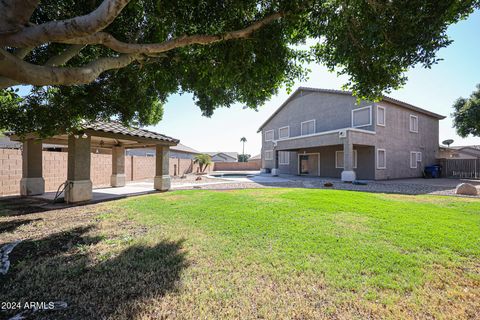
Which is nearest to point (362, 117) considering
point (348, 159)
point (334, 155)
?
point (334, 155)

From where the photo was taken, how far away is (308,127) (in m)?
23.8

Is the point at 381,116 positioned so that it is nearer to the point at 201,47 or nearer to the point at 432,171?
the point at 432,171

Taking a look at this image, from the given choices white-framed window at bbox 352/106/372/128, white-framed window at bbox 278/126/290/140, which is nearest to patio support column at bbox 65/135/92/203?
white-framed window at bbox 352/106/372/128

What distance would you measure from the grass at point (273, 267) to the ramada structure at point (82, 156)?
4251 mm

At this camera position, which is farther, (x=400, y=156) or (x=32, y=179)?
(x=400, y=156)

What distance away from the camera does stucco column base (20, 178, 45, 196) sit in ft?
34.4

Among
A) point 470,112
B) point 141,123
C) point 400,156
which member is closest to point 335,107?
point 400,156

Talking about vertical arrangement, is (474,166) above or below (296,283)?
above

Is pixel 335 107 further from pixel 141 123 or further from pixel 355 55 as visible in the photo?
pixel 141 123

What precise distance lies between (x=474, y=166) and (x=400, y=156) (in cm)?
731

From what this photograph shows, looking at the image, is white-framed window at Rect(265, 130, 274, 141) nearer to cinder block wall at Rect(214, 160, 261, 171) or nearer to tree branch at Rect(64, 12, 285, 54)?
cinder block wall at Rect(214, 160, 261, 171)

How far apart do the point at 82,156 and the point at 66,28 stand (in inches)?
298

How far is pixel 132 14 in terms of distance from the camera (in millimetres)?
5418

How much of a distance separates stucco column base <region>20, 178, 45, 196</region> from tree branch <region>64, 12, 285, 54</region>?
10.5 meters
